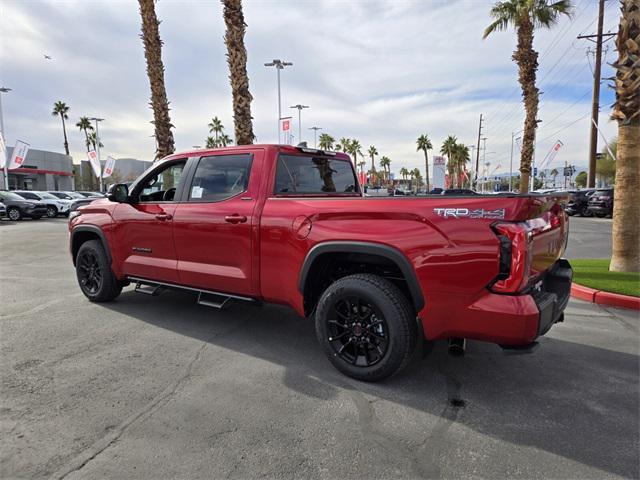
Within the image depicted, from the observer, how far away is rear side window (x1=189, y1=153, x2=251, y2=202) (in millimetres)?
4105

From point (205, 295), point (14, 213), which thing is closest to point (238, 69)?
point (205, 295)

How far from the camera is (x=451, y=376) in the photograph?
3465mm

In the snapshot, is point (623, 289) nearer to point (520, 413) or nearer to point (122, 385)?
point (520, 413)

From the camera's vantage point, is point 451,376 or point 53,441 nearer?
point 53,441

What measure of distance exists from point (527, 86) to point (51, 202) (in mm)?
26492

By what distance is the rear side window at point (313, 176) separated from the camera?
407cm

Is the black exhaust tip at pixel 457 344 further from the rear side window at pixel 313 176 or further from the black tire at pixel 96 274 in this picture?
the black tire at pixel 96 274

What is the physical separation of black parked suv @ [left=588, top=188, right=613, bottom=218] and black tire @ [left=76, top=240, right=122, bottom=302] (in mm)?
22520

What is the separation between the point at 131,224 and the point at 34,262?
5.94 m

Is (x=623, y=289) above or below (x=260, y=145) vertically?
below

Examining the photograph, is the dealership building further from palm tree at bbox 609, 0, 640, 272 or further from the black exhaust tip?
the black exhaust tip

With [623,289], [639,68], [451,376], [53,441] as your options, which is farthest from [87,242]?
[639,68]

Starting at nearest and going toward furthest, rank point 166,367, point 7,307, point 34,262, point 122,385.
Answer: point 122,385 < point 166,367 < point 7,307 < point 34,262

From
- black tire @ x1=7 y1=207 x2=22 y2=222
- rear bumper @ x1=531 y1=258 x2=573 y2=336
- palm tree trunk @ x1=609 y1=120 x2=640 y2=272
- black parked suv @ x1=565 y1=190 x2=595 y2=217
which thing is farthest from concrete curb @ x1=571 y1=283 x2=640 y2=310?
black tire @ x1=7 y1=207 x2=22 y2=222
